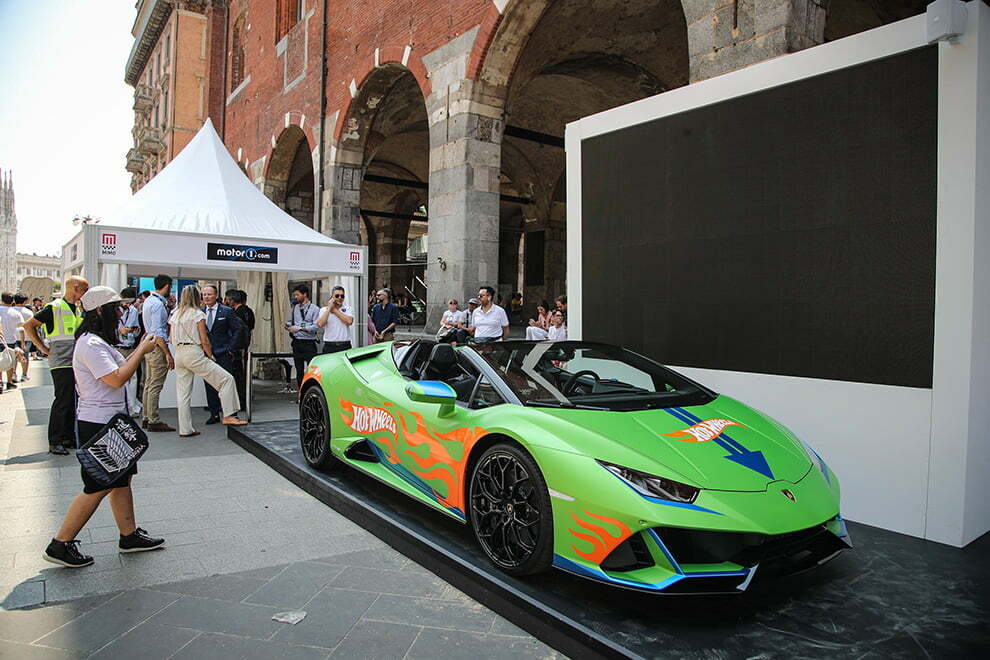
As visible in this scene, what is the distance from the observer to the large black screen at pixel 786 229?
418cm

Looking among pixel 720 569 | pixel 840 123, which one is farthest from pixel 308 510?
pixel 840 123

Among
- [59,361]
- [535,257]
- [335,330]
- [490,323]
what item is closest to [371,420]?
[59,361]

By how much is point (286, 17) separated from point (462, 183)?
1214 cm

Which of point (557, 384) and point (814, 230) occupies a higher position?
point (814, 230)

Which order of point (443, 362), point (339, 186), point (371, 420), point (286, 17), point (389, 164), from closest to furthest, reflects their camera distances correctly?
point (443, 362) < point (371, 420) < point (339, 186) < point (286, 17) < point (389, 164)

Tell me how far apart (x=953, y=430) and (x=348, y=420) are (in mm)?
4116

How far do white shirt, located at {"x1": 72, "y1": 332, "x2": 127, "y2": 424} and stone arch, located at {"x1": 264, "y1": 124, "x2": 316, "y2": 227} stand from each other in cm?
1561

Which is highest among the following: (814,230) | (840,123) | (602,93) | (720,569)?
(602,93)

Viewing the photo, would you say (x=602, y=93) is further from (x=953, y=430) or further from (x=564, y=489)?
(x=564, y=489)

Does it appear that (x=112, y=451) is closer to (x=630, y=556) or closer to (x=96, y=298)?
(x=96, y=298)

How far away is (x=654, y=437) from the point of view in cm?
319

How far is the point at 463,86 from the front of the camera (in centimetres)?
1123

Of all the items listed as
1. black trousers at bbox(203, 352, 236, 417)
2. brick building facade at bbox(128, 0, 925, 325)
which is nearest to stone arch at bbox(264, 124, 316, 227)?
brick building facade at bbox(128, 0, 925, 325)

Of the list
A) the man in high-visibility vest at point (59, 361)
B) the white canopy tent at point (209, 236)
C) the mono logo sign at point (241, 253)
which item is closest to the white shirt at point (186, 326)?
the man in high-visibility vest at point (59, 361)
